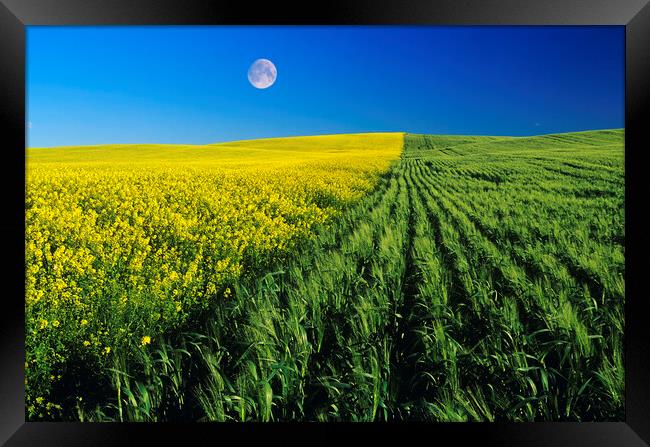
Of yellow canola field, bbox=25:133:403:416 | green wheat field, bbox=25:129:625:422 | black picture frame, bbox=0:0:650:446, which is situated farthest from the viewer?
yellow canola field, bbox=25:133:403:416

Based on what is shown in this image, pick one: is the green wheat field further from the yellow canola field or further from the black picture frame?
the black picture frame

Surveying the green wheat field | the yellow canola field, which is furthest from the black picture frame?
the yellow canola field

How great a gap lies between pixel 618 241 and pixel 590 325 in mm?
2853

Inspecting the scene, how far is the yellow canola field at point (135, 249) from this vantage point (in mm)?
2771

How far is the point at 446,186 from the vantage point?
39.9ft

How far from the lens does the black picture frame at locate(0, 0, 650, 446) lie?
230 cm

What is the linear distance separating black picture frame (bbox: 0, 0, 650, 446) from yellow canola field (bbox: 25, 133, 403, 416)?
258 millimetres
